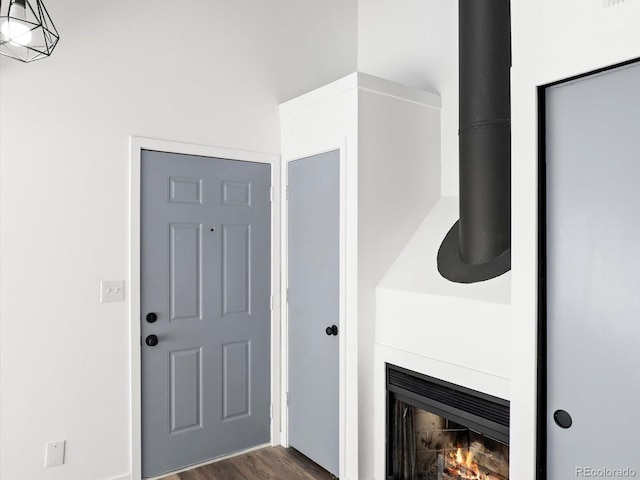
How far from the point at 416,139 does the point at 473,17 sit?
0.74 m

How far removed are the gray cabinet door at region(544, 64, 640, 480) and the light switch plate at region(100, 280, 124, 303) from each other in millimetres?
2095

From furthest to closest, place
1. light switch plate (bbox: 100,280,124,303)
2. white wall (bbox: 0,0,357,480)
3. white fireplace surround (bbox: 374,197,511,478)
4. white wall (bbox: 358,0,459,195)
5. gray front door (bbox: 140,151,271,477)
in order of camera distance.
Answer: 1. white wall (bbox: 358,0,459,195)
2. gray front door (bbox: 140,151,271,477)
3. light switch plate (bbox: 100,280,124,303)
4. white wall (bbox: 0,0,357,480)
5. white fireplace surround (bbox: 374,197,511,478)

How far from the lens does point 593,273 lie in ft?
4.83

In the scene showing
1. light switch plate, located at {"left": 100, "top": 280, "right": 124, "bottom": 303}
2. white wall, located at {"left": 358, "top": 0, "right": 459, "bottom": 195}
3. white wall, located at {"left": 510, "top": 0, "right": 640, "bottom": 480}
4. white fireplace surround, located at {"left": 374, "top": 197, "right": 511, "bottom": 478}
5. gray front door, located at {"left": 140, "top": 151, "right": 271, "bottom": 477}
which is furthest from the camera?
white wall, located at {"left": 358, "top": 0, "right": 459, "bottom": 195}

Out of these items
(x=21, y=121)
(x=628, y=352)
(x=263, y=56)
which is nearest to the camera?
(x=628, y=352)

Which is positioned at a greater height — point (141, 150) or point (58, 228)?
point (141, 150)

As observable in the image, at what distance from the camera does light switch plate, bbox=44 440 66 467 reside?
7.72ft

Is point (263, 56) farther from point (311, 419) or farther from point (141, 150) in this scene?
point (311, 419)

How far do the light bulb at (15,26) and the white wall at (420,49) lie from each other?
7.18 feet

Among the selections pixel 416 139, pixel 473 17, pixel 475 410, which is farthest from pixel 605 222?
pixel 416 139

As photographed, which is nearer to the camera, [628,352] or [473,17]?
[628,352]

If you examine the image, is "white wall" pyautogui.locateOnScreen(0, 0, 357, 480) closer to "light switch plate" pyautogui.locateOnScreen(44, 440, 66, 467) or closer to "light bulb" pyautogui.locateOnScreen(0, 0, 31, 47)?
"light switch plate" pyautogui.locateOnScreen(44, 440, 66, 467)

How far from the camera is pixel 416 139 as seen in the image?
2.78 metres

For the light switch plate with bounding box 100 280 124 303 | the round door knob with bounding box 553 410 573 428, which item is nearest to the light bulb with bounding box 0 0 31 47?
the light switch plate with bounding box 100 280 124 303
